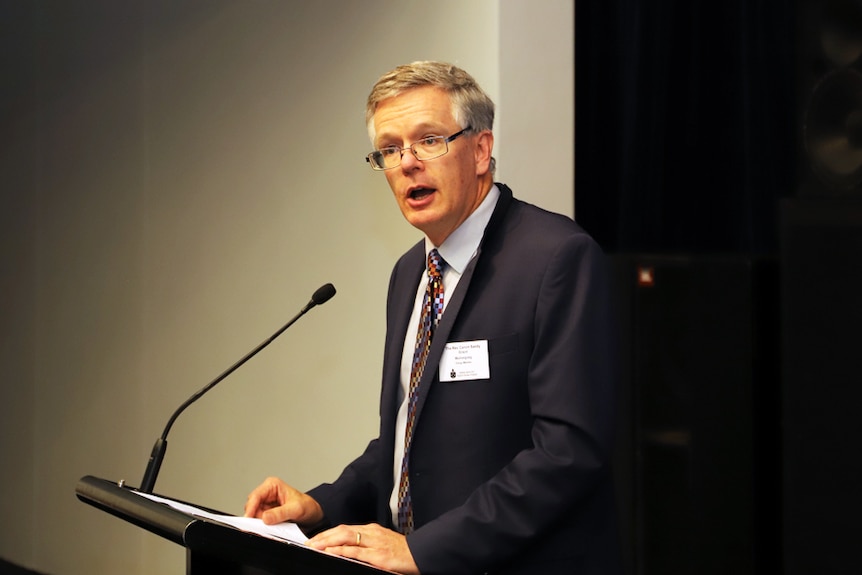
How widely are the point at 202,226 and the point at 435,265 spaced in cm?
225

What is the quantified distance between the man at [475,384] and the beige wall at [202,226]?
0.99 meters

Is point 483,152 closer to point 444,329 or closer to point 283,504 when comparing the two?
point 444,329

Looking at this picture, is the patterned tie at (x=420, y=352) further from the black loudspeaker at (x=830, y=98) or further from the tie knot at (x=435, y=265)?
the black loudspeaker at (x=830, y=98)

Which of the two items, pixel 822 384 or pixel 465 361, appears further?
pixel 822 384

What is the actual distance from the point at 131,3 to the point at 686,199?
2.53 metres

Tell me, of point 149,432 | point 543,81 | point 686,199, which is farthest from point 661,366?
point 149,432

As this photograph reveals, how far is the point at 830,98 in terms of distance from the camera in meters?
2.54

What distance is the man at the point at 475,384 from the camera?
1651 mm

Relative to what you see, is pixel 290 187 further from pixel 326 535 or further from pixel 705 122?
pixel 326 535

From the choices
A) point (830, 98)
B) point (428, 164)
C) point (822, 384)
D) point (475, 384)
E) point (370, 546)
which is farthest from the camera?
point (830, 98)

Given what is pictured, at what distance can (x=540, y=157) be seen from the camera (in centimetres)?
297

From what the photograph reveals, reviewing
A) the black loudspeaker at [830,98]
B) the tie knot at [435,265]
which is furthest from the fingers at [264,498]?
the black loudspeaker at [830,98]

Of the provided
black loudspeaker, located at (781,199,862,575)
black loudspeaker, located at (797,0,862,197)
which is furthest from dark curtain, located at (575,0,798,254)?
black loudspeaker, located at (781,199,862,575)

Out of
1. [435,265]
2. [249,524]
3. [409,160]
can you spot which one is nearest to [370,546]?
[249,524]
